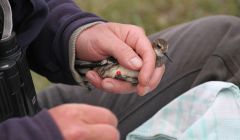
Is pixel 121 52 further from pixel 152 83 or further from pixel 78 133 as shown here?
pixel 78 133

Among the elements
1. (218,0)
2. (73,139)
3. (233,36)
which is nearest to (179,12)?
(218,0)

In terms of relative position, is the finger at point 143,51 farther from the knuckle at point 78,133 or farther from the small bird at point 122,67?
the knuckle at point 78,133

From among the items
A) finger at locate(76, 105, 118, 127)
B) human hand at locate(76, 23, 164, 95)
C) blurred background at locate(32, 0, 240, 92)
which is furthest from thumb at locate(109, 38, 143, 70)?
blurred background at locate(32, 0, 240, 92)

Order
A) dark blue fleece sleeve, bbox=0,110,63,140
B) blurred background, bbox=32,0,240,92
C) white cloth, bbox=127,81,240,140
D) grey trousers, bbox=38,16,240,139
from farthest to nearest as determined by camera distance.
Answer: blurred background, bbox=32,0,240,92
grey trousers, bbox=38,16,240,139
white cloth, bbox=127,81,240,140
dark blue fleece sleeve, bbox=0,110,63,140

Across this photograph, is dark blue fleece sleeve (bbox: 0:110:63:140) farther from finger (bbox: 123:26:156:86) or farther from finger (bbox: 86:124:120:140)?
finger (bbox: 123:26:156:86)

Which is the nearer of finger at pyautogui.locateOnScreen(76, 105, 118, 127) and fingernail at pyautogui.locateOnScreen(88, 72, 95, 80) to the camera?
finger at pyautogui.locateOnScreen(76, 105, 118, 127)

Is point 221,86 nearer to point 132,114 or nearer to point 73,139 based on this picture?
point 132,114
